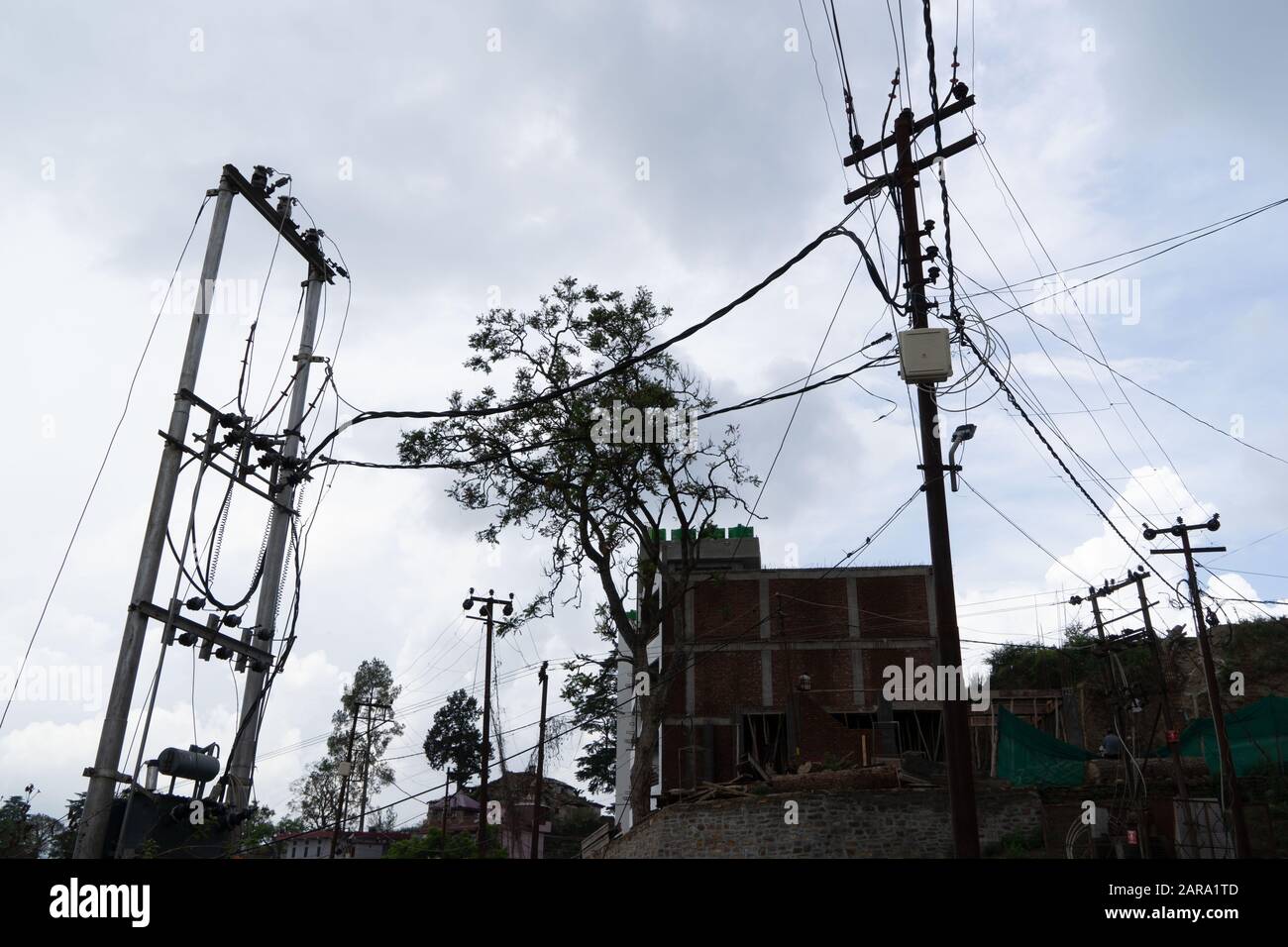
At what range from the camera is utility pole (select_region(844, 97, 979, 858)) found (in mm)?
8906

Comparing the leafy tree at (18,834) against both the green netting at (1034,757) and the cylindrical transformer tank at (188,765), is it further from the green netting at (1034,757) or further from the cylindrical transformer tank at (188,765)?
the green netting at (1034,757)

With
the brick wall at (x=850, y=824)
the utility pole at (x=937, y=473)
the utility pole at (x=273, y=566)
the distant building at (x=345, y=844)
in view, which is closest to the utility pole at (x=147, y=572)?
the utility pole at (x=273, y=566)

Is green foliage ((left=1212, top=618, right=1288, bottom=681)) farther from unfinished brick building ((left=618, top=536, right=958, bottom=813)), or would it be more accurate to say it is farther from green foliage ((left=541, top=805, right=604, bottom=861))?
green foliage ((left=541, top=805, right=604, bottom=861))

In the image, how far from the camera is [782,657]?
35.3 metres

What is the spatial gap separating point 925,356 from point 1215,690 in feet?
58.4

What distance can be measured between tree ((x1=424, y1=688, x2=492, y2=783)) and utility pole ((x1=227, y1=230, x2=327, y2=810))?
216ft

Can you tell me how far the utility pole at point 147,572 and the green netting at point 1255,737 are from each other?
25049mm

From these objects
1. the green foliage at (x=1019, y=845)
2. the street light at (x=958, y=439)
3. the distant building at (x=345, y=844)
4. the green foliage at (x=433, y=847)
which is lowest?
the distant building at (x=345, y=844)

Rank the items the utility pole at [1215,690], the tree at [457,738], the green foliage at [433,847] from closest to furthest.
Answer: the utility pole at [1215,690] → the green foliage at [433,847] → the tree at [457,738]

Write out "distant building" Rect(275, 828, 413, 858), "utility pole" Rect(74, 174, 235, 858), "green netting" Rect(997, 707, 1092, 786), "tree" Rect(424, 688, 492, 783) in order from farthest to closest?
"tree" Rect(424, 688, 492, 783)
"distant building" Rect(275, 828, 413, 858)
"green netting" Rect(997, 707, 1092, 786)
"utility pole" Rect(74, 174, 235, 858)

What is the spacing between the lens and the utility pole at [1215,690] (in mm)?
20172

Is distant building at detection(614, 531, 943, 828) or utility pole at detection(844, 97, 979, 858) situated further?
distant building at detection(614, 531, 943, 828)

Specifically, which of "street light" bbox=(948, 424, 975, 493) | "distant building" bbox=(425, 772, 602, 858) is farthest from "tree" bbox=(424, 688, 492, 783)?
"street light" bbox=(948, 424, 975, 493)
